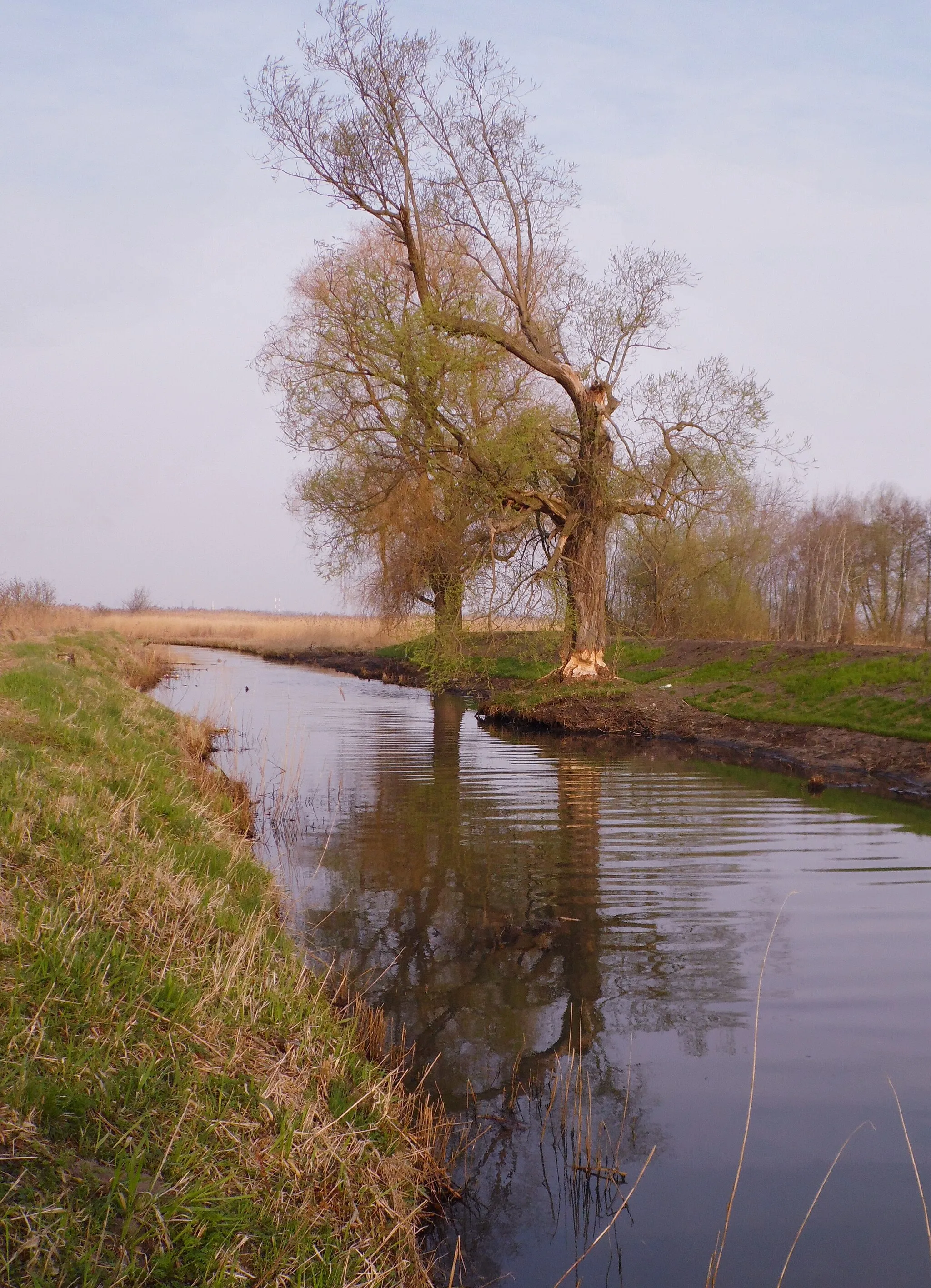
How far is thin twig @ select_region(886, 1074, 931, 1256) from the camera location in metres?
3.86

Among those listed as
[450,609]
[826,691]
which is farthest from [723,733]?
[450,609]

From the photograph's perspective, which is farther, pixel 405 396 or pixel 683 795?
pixel 405 396

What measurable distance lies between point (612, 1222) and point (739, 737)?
52.9 ft

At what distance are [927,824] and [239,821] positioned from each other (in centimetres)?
803

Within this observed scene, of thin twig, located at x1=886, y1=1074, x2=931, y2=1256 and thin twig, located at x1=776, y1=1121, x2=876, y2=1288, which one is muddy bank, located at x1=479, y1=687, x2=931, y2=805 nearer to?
thin twig, located at x1=886, y1=1074, x2=931, y2=1256

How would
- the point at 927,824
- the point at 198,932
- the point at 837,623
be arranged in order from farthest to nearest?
the point at 837,623, the point at 927,824, the point at 198,932

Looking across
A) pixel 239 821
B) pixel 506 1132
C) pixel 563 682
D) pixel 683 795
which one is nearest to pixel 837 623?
pixel 563 682

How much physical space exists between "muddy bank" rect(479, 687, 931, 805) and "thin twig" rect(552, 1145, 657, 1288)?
10.4 metres

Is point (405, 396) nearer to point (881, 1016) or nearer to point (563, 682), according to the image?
point (563, 682)

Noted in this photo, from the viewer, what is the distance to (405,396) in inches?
789

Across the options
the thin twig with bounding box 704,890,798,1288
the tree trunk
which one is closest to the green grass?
the tree trunk

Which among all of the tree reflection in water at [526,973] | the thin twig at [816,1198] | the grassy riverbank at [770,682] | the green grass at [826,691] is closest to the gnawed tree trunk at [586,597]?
the grassy riverbank at [770,682]

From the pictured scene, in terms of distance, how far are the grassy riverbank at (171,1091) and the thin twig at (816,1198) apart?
4.55 feet

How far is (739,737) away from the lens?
19359 millimetres
